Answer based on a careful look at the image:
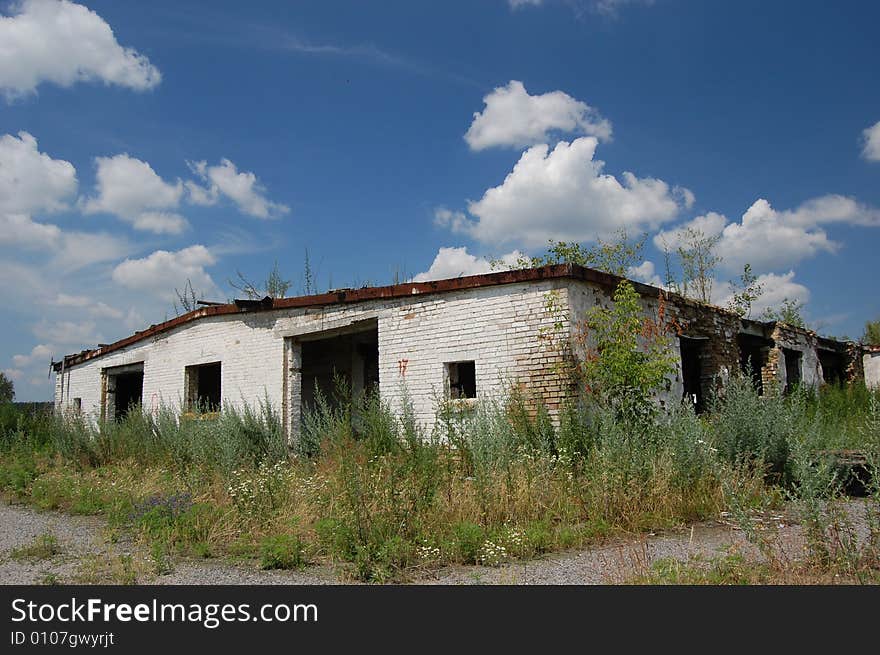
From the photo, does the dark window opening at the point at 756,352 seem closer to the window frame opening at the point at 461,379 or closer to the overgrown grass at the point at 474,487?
the overgrown grass at the point at 474,487

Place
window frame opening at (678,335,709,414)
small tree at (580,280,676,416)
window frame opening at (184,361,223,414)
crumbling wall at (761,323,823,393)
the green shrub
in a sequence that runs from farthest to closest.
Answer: crumbling wall at (761,323,823,393), window frame opening at (184,361,223,414), window frame opening at (678,335,709,414), small tree at (580,280,676,416), the green shrub

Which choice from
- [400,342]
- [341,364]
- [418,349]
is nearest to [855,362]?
→ [341,364]

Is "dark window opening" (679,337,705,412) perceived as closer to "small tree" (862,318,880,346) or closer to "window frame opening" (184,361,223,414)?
"window frame opening" (184,361,223,414)

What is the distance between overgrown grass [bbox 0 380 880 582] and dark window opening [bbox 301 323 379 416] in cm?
348

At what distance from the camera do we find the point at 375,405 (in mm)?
10422

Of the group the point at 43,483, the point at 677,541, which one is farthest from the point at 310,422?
the point at 677,541

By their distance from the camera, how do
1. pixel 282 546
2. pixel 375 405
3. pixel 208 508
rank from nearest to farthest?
1. pixel 282 546
2. pixel 208 508
3. pixel 375 405

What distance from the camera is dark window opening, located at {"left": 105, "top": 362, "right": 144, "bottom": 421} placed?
17881 millimetres

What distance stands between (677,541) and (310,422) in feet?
23.7

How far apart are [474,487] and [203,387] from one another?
11.0m

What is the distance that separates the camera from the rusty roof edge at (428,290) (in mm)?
9461

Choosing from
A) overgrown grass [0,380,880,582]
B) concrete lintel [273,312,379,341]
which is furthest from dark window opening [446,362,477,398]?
concrete lintel [273,312,379,341]

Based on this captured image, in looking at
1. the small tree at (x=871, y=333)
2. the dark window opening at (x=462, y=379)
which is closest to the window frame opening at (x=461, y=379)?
the dark window opening at (x=462, y=379)
